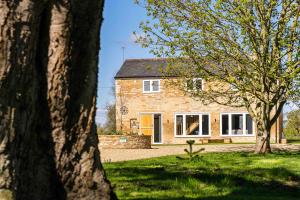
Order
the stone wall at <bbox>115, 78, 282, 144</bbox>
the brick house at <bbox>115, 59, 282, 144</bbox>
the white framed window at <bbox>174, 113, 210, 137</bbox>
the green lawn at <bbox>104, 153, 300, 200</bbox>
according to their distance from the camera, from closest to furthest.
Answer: the green lawn at <bbox>104, 153, 300, 200</bbox>, the brick house at <bbox>115, 59, 282, 144</bbox>, the stone wall at <bbox>115, 78, 282, 144</bbox>, the white framed window at <bbox>174, 113, 210, 137</bbox>

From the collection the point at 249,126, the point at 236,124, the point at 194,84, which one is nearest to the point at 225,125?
the point at 236,124

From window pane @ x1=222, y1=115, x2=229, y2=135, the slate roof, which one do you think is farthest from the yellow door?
window pane @ x1=222, y1=115, x2=229, y2=135

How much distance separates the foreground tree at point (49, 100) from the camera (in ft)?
12.3

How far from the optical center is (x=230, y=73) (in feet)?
65.9

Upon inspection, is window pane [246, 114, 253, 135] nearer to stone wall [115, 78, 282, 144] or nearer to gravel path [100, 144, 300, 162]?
stone wall [115, 78, 282, 144]

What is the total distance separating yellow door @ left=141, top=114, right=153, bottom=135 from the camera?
1629 inches

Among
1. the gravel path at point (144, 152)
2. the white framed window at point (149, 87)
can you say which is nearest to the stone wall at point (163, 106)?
the white framed window at point (149, 87)

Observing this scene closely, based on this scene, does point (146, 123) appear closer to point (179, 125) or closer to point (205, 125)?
point (179, 125)

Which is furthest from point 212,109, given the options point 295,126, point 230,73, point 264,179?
point 264,179

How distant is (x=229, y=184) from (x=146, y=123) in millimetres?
32667

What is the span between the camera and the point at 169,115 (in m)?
41.5

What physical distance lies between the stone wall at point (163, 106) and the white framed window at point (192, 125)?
0.27 m

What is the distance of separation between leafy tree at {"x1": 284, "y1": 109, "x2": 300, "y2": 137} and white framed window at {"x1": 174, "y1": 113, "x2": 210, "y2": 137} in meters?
11.8

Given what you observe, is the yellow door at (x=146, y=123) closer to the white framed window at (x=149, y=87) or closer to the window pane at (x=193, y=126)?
the white framed window at (x=149, y=87)
